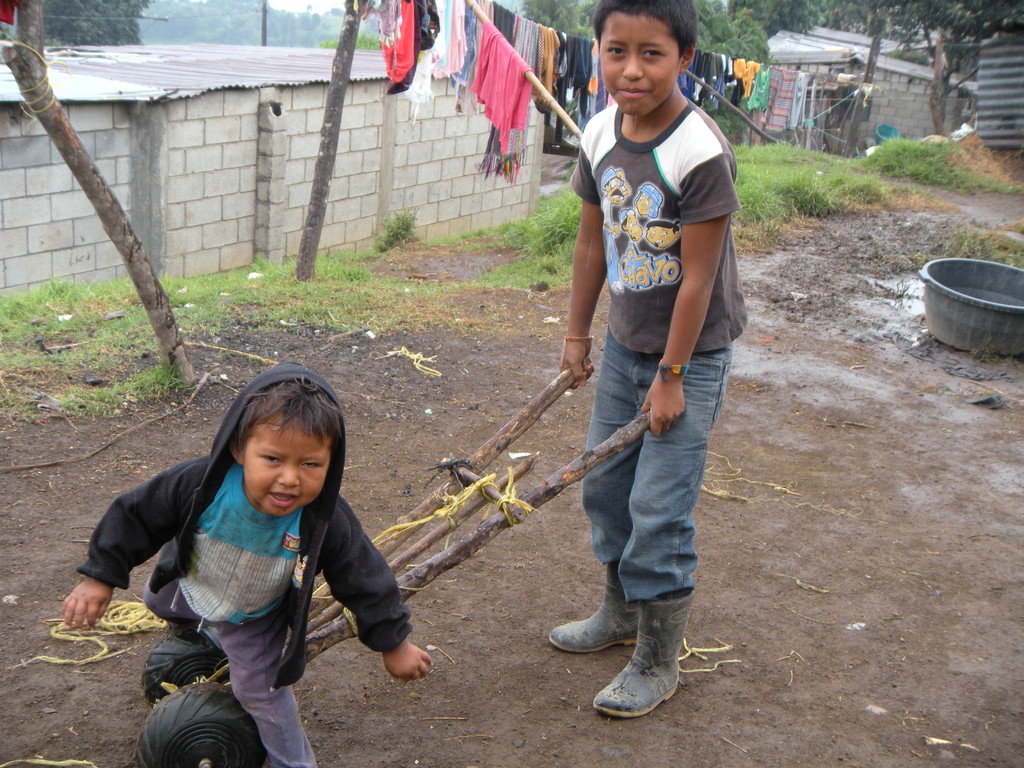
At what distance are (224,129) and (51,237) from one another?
246 cm

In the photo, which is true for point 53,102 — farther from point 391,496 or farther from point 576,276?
point 576,276

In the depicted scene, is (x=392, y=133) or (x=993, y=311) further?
(x=392, y=133)

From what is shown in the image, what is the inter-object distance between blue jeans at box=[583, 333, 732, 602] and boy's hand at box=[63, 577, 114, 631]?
149 cm

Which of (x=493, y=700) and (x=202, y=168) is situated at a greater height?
(x=202, y=168)

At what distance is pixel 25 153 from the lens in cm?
939

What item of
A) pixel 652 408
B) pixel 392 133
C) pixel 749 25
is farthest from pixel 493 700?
pixel 749 25

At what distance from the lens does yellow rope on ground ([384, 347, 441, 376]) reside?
19.4 ft

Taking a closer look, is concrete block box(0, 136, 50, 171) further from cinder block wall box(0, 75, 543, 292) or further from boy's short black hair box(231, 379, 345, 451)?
boy's short black hair box(231, 379, 345, 451)

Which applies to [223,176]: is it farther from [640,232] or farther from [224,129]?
[640,232]

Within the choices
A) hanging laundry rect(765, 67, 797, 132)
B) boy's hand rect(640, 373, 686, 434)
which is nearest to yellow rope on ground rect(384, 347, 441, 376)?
boy's hand rect(640, 373, 686, 434)

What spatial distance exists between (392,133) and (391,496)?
1036 centimetres

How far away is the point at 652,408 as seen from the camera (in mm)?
2719

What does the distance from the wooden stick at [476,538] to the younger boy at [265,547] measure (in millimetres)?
95

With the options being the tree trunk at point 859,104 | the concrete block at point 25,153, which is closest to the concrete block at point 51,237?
the concrete block at point 25,153
